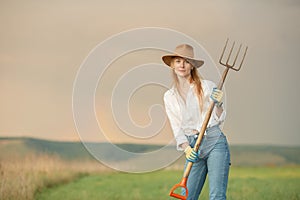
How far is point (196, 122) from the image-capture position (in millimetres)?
3369

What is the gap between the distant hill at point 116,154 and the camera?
4859 mm

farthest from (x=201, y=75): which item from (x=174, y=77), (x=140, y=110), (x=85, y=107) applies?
(x=140, y=110)

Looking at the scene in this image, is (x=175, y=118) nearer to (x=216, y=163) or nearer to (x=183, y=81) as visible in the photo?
(x=183, y=81)

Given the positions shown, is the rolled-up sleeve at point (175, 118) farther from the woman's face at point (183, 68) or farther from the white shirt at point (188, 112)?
the woman's face at point (183, 68)

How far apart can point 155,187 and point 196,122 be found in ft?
6.04

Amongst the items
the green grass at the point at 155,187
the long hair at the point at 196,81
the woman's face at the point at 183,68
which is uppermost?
the woman's face at the point at 183,68

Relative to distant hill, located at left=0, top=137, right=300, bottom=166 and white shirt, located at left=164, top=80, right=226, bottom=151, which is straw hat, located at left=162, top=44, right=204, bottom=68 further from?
distant hill, located at left=0, top=137, right=300, bottom=166

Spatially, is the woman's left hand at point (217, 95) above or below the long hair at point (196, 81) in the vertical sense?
below

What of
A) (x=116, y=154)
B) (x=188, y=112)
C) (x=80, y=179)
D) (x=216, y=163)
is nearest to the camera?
(x=216, y=163)

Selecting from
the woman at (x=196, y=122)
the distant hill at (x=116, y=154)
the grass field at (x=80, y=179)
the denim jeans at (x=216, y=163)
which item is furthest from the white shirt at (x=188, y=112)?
the grass field at (x=80, y=179)

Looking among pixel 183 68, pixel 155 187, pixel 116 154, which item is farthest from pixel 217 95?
pixel 155 187

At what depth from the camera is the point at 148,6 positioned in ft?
16.4

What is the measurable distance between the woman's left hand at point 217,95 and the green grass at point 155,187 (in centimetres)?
189

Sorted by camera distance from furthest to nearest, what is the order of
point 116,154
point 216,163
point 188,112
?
point 116,154 < point 188,112 < point 216,163
